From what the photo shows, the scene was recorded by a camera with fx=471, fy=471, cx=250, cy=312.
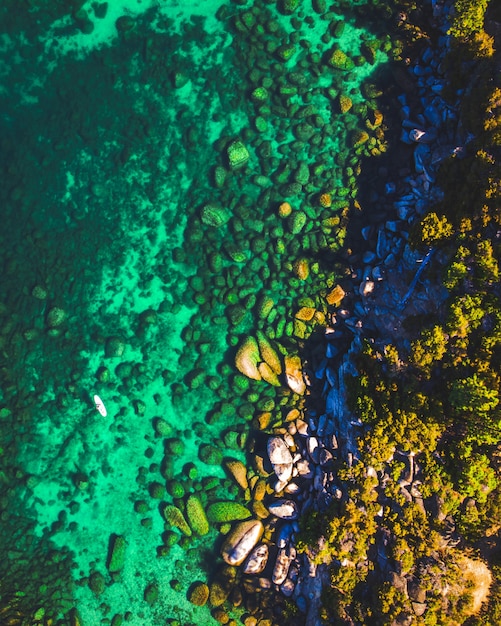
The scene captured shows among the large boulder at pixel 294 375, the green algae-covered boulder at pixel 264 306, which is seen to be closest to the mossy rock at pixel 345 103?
the green algae-covered boulder at pixel 264 306

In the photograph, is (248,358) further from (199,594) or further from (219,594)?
(199,594)

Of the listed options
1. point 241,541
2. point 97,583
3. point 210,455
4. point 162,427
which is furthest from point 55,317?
point 241,541

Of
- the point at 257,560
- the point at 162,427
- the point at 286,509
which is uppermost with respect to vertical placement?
the point at 162,427

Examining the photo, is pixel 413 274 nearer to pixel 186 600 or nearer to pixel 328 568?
pixel 328 568

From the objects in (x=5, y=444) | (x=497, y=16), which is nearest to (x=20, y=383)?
(x=5, y=444)

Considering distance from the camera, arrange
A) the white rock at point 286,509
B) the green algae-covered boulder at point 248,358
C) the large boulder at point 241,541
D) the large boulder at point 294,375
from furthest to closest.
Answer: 1. the green algae-covered boulder at point 248,358
2. the large boulder at point 294,375
3. the large boulder at point 241,541
4. the white rock at point 286,509

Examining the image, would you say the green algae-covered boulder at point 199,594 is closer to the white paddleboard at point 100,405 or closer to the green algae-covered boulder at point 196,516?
the green algae-covered boulder at point 196,516
